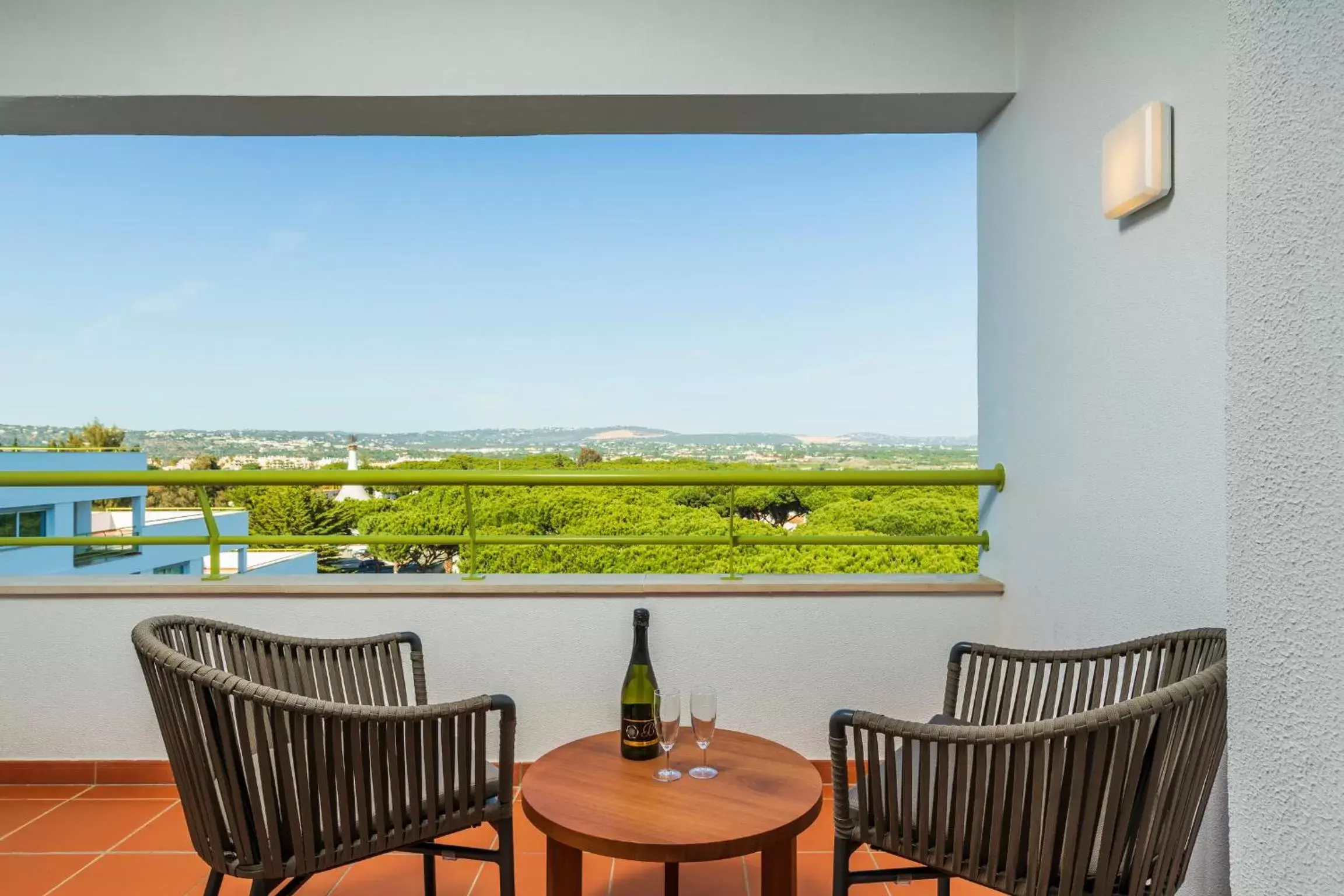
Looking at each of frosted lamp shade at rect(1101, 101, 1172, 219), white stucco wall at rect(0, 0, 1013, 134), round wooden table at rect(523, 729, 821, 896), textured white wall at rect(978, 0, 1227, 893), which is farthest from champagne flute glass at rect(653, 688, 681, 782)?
white stucco wall at rect(0, 0, 1013, 134)

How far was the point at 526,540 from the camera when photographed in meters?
2.67

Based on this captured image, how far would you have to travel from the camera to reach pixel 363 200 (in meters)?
10.5

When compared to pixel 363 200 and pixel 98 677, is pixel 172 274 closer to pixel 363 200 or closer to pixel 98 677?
pixel 363 200

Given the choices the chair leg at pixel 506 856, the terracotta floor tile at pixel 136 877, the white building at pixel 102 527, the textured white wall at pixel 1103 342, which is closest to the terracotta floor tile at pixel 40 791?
the terracotta floor tile at pixel 136 877

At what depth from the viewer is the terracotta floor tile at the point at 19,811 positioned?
2.33 metres

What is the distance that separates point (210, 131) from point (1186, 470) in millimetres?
3376

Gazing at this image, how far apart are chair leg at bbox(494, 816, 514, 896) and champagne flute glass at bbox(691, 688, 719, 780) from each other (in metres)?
0.40

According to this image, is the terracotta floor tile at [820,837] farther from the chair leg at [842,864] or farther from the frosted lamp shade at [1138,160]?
the frosted lamp shade at [1138,160]

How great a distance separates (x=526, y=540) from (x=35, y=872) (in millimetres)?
1598

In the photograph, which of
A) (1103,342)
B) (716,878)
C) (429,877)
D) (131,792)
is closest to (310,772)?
(429,877)

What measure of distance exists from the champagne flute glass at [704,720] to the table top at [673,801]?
1.2 inches

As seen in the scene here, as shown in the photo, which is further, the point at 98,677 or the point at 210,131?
the point at 210,131

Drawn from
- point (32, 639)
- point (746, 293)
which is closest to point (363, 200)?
point (746, 293)

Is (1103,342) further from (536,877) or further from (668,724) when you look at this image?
(536,877)
